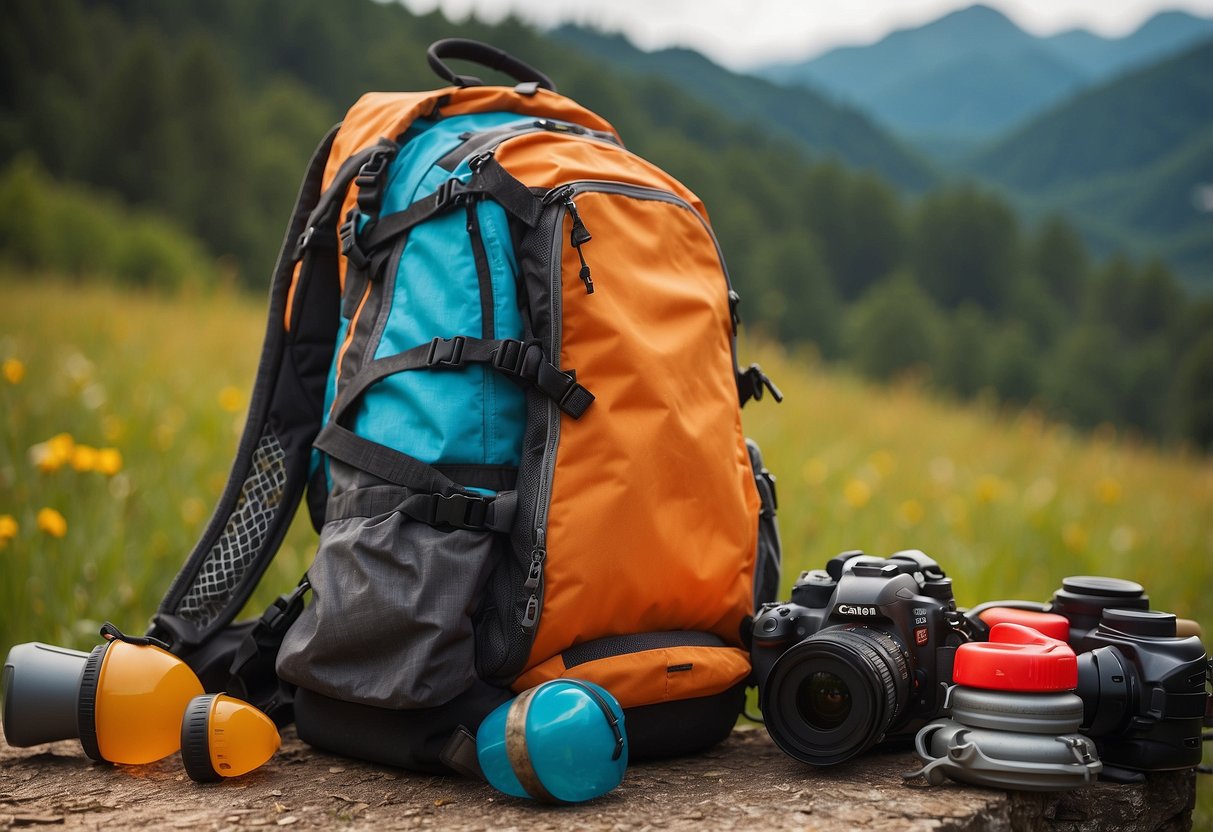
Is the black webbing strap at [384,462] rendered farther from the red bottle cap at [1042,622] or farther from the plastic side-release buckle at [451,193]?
the red bottle cap at [1042,622]

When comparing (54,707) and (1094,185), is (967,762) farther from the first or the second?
(1094,185)

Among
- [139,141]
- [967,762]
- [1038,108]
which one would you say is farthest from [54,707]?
[1038,108]

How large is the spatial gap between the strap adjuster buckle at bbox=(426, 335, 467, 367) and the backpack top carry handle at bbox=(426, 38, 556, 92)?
0.82 meters

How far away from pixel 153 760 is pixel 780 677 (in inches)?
49.7

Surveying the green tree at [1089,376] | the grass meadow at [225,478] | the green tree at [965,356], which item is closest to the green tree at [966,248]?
the green tree at [965,356]

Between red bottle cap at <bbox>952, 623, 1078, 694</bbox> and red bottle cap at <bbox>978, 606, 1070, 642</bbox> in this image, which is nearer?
red bottle cap at <bbox>952, 623, 1078, 694</bbox>

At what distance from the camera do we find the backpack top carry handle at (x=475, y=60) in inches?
95.3

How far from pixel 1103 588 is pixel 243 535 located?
1935 mm

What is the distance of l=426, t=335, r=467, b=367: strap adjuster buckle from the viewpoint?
6.41ft

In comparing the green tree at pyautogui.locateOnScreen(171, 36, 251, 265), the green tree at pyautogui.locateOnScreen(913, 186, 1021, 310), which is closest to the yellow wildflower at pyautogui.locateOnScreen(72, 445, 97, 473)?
the green tree at pyautogui.locateOnScreen(171, 36, 251, 265)

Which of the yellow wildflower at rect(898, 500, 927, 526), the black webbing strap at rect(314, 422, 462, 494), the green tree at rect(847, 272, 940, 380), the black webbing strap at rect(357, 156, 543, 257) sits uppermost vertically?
the green tree at rect(847, 272, 940, 380)

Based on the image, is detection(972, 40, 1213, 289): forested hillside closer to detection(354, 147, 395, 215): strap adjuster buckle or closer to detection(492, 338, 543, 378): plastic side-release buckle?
detection(354, 147, 395, 215): strap adjuster buckle

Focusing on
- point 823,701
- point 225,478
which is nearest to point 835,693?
point 823,701

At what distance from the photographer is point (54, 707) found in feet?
6.55
